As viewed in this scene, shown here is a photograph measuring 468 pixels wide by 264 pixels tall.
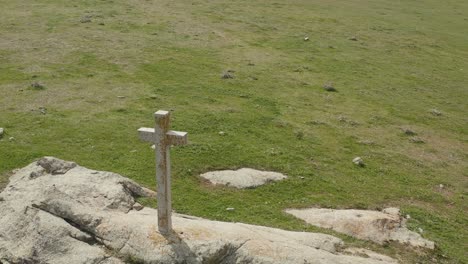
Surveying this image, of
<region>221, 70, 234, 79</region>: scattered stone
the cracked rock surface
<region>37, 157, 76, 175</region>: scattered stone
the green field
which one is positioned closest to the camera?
the cracked rock surface

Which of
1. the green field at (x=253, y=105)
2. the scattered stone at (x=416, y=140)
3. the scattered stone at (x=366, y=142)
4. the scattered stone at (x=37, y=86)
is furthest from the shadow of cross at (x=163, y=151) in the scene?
the scattered stone at (x=37, y=86)

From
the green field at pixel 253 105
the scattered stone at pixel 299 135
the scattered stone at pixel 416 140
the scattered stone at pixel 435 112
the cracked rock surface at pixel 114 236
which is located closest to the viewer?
the cracked rock surface at pixel 114 236

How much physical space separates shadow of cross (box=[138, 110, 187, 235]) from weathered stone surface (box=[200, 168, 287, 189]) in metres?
7.48

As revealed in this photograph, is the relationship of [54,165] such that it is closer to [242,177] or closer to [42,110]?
[242,177]

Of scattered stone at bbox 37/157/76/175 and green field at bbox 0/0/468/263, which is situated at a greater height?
scattered stone at bbox 37/157/76/175

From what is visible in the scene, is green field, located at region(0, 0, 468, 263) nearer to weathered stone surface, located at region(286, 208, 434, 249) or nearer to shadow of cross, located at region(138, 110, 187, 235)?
weathered stone surface, located at region(286, 208, 434, 249)

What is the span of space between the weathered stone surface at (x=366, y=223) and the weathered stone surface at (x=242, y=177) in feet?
7.78

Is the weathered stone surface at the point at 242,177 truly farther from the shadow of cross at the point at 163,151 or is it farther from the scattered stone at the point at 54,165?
the shadow of cross at the point at 163,151

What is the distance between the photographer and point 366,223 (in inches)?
676

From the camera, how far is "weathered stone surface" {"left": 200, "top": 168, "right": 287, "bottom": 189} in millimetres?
20203

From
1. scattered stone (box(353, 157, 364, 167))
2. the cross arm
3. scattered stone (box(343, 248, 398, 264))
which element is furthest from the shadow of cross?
scattered stone (box(353, 157, 364, 167))

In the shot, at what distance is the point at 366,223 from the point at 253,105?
14.8 metres

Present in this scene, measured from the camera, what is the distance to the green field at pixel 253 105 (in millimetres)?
20406

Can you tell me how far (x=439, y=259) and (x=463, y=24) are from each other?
59.9m
